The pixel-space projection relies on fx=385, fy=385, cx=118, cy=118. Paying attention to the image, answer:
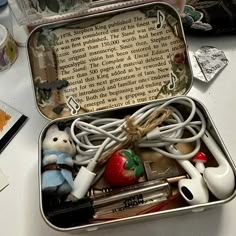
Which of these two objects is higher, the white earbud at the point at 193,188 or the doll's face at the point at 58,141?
the doll's face at the point at 58,141

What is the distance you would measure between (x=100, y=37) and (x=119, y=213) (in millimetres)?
238

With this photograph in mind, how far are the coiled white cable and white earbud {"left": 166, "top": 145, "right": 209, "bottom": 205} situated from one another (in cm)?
2

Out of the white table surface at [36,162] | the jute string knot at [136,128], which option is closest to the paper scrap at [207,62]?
the white table surface at [36,162]

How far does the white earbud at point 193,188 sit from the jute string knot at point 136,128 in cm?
7

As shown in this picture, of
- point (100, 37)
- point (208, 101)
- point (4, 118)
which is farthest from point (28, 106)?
point (208, 101)

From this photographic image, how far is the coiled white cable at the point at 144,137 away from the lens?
1.53ft

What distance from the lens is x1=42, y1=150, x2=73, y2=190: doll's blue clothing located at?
43 centimetres

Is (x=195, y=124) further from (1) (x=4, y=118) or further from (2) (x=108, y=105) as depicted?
(1) (x=4, y=118)

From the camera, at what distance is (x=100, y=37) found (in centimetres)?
53

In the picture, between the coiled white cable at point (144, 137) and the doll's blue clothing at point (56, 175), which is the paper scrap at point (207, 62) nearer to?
the coiled white cable at point (144, 137)

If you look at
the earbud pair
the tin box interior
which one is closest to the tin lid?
the tin box interior

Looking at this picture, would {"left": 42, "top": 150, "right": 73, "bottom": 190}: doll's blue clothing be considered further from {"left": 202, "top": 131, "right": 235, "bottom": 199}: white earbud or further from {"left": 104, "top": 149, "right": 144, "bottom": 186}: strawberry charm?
{"left": 202, "top": 131, "right": 235, "bottom": 199}: white earbud

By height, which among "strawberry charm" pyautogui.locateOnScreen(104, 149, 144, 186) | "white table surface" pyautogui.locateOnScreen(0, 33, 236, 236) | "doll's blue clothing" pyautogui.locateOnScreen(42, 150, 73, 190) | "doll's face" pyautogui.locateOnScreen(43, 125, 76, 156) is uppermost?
"doll's face" pyautogui.locateOnScreen(43, 125, 76, 156)

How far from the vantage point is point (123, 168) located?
0.44 metres
